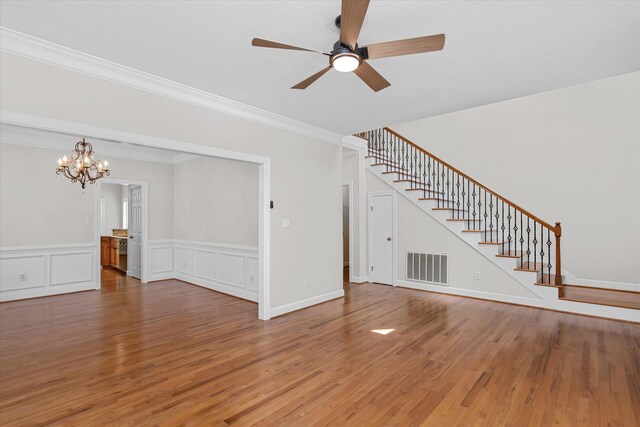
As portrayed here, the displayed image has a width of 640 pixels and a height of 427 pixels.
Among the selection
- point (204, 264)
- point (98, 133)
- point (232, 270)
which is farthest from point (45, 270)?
point (98, 133)

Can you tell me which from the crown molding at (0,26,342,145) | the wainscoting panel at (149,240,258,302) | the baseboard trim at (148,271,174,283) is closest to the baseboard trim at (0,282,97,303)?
the baseboard trim at (148,271,174,283)

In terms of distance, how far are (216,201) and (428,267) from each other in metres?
4.39

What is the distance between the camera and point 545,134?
590 cm

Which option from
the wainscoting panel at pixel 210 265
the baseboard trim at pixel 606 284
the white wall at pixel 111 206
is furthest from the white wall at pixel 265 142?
the white wall at pixel 111 206

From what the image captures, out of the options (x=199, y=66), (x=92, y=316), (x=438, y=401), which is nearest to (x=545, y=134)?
(x=438, y=401)

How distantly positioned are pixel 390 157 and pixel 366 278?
2.92 metres

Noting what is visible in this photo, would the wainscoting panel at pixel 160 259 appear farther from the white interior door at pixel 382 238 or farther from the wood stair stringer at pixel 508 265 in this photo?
the wood stair stringer at pixel 508 265

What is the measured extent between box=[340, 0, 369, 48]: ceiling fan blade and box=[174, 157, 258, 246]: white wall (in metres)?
3.70

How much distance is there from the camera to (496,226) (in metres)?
6.30

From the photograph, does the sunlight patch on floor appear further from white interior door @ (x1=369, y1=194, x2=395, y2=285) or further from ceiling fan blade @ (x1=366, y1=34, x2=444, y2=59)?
ceiling fan blade @ (x1=366, y1=34, x2=444, y2=59)

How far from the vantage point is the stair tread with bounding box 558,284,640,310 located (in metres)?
4.34

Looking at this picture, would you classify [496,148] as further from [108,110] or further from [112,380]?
[112,380]

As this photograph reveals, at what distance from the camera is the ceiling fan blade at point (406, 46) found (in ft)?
6.50

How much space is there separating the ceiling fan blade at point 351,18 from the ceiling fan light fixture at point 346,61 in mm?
75
